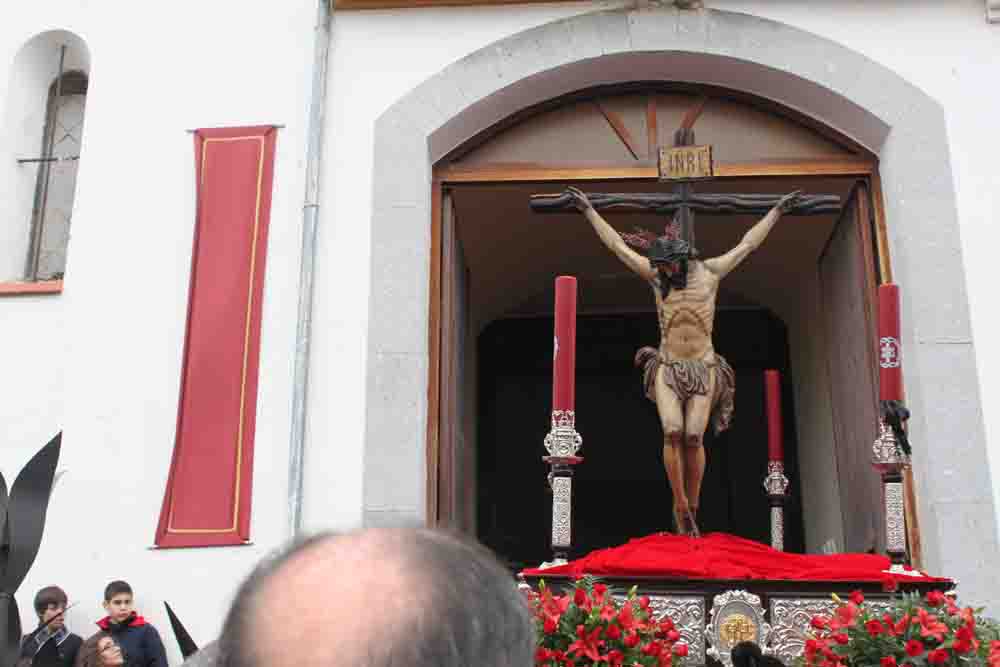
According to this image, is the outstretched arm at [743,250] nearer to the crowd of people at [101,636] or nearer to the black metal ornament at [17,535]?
the crowd of people at [101,636]

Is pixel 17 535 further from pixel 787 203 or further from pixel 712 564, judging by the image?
pixel 787 203

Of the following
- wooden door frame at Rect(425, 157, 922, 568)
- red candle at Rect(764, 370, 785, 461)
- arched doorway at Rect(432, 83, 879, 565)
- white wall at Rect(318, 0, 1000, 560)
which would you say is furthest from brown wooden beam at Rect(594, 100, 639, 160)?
red candle at Rect(764, 370, 785, 461)

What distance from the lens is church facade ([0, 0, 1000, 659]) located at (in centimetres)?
814

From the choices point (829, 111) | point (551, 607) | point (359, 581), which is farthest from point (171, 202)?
point (359, 581)

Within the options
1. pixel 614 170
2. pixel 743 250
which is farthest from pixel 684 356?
pixel 614 170

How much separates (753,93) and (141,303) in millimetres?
4198

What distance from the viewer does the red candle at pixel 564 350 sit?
19.6 ft

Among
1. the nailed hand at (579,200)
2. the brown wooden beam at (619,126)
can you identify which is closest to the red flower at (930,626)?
the nailed hand at (579,200)

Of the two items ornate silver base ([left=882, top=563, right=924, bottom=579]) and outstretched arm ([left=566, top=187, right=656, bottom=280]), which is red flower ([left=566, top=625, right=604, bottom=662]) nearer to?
ornate silver base ([left=882, top=563, right=924, bottom=579])

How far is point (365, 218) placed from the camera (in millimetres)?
8758

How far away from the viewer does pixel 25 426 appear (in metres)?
8.65

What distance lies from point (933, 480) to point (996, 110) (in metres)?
2.48

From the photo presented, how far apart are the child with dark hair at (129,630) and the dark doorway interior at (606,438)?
5.01 meters

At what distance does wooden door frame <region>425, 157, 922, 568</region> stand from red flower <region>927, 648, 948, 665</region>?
4271 millimetres
